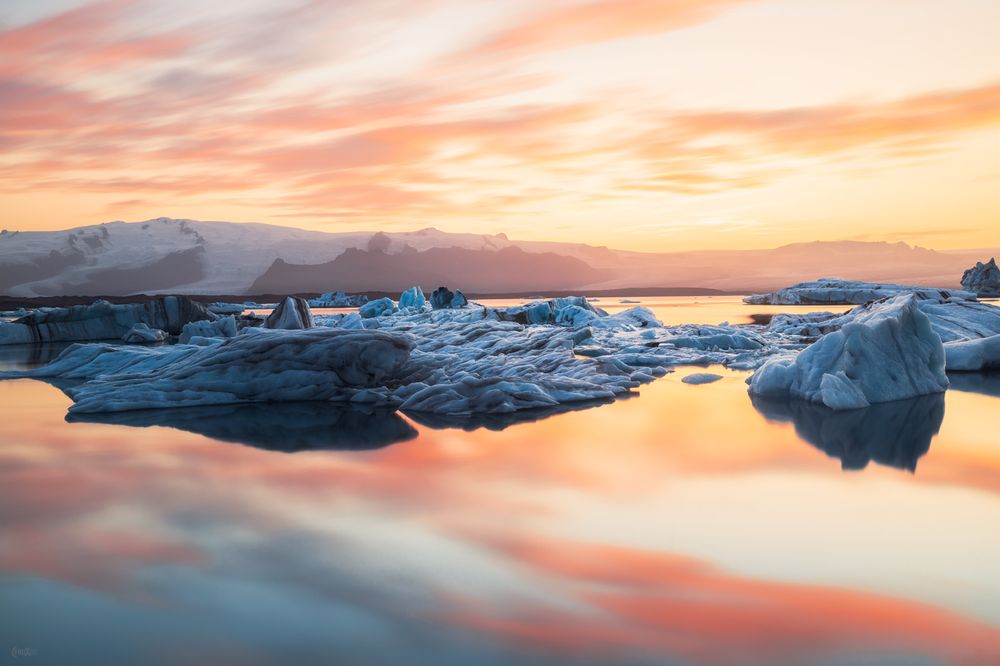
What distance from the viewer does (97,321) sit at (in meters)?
24.7

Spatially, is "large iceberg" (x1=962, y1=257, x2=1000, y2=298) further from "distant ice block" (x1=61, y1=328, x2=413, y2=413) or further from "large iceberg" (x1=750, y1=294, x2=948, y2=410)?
"distant ice block" (x1=61, y1=328, x2=413, y2=413)

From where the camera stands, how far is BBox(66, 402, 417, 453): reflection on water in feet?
22.7

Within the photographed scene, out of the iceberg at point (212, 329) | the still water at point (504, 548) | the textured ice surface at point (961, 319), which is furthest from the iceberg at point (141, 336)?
the textured ice surface at point (961, 319)

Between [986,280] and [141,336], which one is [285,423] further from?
[986,280]

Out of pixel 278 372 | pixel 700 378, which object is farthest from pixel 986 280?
pixel 278 372

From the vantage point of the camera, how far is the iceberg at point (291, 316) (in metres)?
15.1

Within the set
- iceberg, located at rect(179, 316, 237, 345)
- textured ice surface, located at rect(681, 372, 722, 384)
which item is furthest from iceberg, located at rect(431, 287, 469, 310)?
textured ice surface, located at rect(681, 372, 722, 384)

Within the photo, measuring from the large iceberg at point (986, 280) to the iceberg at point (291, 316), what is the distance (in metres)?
59.9

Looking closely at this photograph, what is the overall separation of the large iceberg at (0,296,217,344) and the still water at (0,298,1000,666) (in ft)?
63.6

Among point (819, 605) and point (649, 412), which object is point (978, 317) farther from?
point (819, 605)

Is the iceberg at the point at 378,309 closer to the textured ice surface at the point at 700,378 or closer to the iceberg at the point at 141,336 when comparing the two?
the iceberg at the point at 141,336

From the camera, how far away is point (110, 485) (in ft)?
17.0

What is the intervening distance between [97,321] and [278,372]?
1870cm

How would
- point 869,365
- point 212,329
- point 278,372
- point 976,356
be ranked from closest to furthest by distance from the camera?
point 869,365 < point 278,372 < point 976,356 < point 212,329
